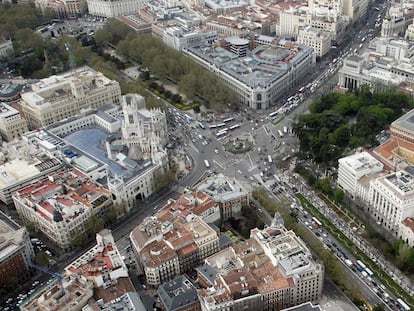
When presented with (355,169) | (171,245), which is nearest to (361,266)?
(355,169)

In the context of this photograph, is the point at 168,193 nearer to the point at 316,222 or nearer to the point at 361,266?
the point at 316,222

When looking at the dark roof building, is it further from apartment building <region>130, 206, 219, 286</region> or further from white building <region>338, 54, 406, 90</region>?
white building <region>338, 54, 406, 90</region>

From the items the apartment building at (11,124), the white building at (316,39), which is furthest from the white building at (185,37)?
the apartment building at (11,124)

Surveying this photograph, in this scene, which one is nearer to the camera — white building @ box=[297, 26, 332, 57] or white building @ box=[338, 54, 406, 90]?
white building @ box=[338, 54, 406, 90]

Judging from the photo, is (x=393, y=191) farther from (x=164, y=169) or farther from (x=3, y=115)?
(x=3, y=115)

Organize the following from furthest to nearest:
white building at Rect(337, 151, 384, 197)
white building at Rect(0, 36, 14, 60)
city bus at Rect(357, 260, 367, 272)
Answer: white building at Rect(0, 36, 14, 60), white building at Rect(337, 151, 384, 197), city bus at Rect(357, 260, 367, 272)

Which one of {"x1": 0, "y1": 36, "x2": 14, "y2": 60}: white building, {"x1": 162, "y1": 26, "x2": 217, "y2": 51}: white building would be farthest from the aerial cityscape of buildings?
{"x1": 0, "y1": 36, "x2": 14, "y2": 60}: white building

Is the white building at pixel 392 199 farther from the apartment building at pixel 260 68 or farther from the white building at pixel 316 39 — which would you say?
the white building at pixel 316 39
